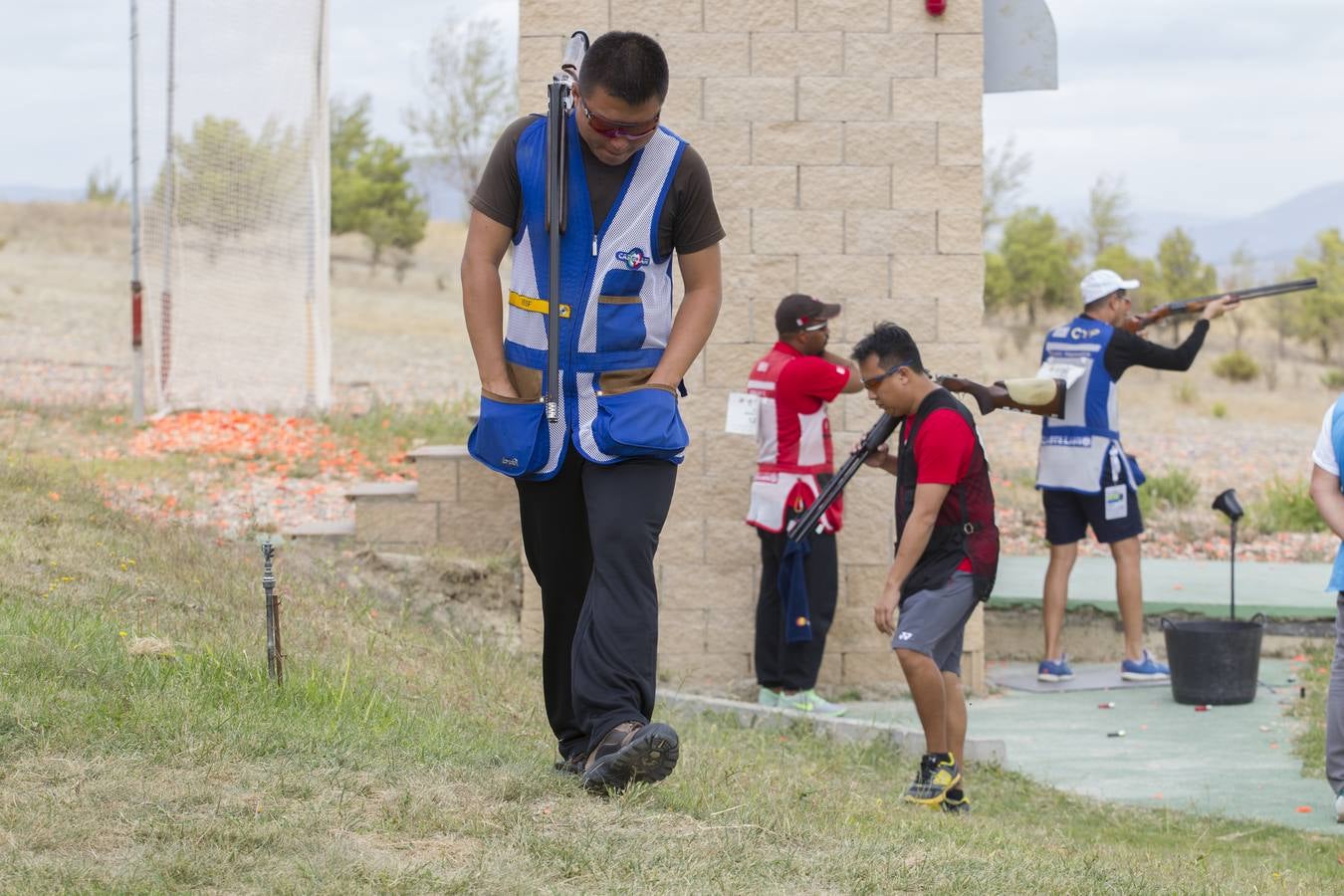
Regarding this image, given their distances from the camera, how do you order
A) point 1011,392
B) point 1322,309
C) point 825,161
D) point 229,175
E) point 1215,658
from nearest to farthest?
1. point 1011,392
2. point 1215,658
3. point 825,161
4. point 229,175
5. point 1322,309

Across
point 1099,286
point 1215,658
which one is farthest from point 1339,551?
point 1099,286

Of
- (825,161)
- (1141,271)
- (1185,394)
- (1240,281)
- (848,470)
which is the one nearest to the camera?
(848,470)

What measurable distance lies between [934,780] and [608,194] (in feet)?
9.50

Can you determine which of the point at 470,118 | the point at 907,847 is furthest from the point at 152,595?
the point at 470,118

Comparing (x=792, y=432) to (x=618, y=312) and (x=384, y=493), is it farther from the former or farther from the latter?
(x=618, y=312)

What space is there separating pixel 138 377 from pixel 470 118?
35.7 m

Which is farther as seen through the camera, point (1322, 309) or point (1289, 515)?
point (1322, 309)

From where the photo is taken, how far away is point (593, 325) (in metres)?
4.62

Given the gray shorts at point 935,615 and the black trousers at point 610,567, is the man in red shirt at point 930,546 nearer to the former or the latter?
the gray shorts at point 935,615

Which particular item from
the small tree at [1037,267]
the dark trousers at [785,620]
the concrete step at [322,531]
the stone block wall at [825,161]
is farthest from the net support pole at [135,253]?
the small tree at [1037,267]

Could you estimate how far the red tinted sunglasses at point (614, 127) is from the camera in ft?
14.6

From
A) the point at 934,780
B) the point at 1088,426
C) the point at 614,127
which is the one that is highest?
the point at 614,127

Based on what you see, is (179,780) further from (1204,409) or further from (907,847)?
(1204,409)

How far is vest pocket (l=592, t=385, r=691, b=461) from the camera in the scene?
14.9ft
